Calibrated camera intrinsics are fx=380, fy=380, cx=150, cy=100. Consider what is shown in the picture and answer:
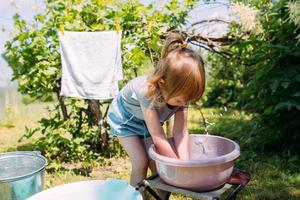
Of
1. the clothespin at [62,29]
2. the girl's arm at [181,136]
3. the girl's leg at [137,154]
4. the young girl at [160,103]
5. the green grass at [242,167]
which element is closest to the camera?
the young girl at [160,103]

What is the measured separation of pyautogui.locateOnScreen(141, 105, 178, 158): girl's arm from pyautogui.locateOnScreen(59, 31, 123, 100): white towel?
5.02 feet

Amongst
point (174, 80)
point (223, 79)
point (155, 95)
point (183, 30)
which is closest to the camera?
point (174, 80)

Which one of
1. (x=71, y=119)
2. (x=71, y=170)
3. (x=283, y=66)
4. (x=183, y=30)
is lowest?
(x=71, y=170)

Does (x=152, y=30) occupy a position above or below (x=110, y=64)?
above

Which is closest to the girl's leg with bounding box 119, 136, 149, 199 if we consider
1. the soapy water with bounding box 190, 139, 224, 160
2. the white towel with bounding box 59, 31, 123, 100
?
the soapy water with bounding box 190, 139, 224, 160

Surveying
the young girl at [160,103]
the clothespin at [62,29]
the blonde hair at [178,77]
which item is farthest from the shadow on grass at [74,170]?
the blonde hair at [178,77]

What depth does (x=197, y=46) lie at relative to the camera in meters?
3.99

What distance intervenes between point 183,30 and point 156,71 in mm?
2132

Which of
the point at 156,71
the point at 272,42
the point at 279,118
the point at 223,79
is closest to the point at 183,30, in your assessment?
the point at 272,42

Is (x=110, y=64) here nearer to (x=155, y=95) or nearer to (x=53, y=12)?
(x=53, y=12)

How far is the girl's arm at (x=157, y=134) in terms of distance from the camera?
1.76 meters

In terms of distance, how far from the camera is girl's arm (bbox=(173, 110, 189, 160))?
6.37 ft

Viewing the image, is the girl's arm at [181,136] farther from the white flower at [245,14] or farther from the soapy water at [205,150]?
the white flower at [245,14]

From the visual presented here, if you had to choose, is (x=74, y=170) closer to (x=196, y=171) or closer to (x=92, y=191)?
(x=92, y=191)
